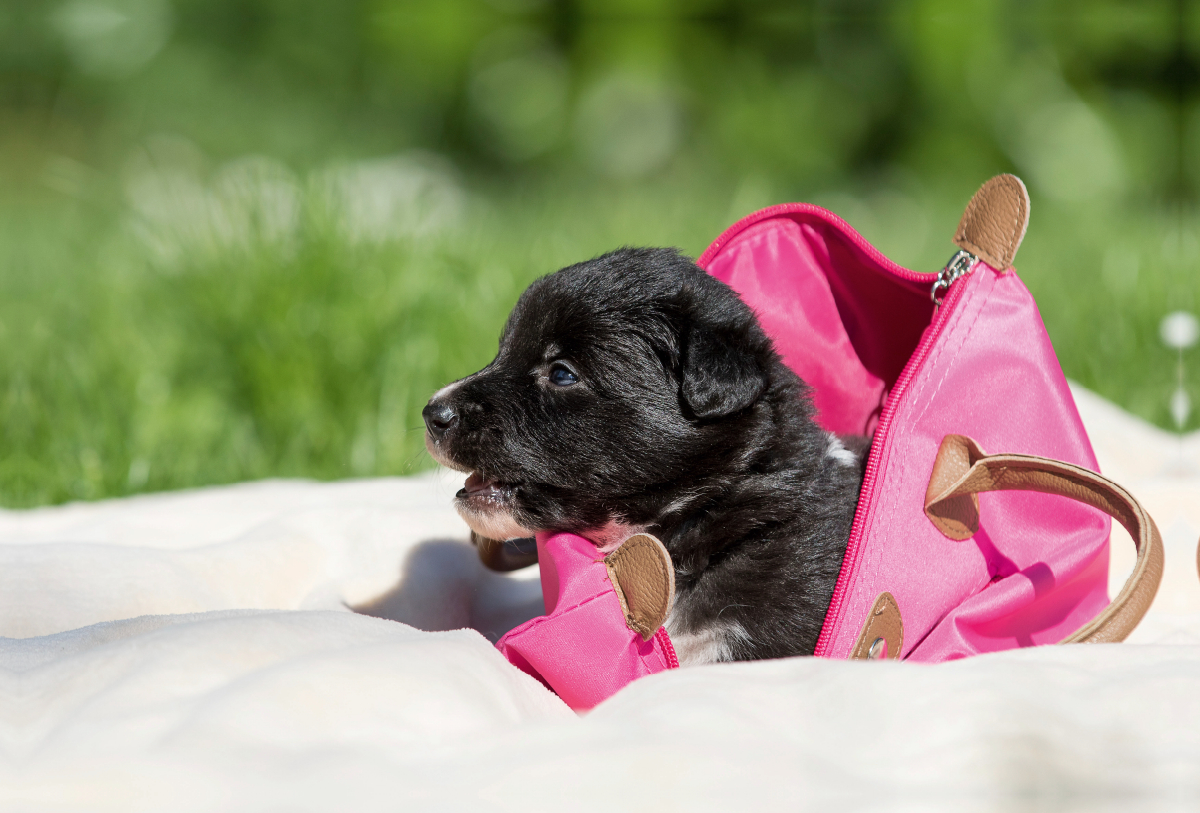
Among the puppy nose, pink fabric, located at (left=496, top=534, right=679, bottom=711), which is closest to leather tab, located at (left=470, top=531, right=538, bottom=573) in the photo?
the puppy nose

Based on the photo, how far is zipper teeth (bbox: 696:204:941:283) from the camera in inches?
98.0

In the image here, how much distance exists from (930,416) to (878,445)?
16 cm

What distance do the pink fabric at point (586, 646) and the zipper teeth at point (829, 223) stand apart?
1047 millimetres

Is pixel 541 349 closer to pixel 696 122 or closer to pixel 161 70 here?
pixel 696 122

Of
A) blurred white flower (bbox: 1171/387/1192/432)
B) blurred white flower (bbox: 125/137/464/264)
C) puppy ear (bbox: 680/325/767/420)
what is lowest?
blurred white flower (bbox: 1171/387/1192/432)

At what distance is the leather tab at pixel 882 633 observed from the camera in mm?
2010

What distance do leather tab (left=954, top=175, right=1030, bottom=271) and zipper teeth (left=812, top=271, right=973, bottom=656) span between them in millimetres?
127

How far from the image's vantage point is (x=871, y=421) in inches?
113

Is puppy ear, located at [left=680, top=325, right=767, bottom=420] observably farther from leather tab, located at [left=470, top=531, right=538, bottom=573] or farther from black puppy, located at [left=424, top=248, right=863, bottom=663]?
leather tab, located at [left=470, top=531, right=538, bottom=573]

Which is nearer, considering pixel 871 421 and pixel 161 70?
pixel 871 421

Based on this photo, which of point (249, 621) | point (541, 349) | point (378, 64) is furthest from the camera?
point (378, 64)

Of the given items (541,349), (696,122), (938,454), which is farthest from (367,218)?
(696,122)

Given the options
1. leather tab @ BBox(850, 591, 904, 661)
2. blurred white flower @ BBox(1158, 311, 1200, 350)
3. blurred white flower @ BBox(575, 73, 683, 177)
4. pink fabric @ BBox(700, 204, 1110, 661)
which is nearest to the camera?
leather tab @ BBox(850, 591, 904, 661)

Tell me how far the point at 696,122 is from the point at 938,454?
9171 millimetres
